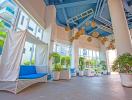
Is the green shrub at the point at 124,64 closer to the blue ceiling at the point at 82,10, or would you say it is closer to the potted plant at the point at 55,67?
the blue ceiling at the point at 82,10

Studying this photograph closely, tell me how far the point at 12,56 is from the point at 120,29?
202 inches

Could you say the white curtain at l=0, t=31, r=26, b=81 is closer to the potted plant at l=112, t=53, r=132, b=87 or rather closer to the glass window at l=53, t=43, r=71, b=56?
the potted plant at l=112, t=53, r=132, b=87

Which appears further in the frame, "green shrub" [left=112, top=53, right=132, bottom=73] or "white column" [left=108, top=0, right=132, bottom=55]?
"white column" [left=108, top=0, right=132, bottom=55]

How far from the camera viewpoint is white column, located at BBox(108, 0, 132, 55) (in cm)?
Result: 504

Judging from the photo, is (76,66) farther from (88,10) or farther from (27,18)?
(27,18)

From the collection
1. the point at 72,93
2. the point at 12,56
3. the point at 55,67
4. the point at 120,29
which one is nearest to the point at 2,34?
the point at 12,56

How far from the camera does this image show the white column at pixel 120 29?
5.04 meters

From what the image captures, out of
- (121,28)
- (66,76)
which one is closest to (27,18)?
(66,76)

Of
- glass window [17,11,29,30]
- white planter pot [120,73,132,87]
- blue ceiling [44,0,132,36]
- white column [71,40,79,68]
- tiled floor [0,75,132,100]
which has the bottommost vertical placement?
tiled floor [0,75,132,100]

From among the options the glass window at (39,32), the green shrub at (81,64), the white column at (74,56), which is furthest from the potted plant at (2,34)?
the green shrub at (81,64)

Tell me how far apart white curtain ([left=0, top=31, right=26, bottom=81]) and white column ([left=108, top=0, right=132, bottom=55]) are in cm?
446

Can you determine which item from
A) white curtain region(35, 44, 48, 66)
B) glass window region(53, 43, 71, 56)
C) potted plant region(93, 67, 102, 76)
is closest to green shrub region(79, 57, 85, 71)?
glass window region(53, 43, 71, 56)

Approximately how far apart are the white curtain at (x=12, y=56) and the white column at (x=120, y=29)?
4.46 meters

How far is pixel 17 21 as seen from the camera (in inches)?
193
